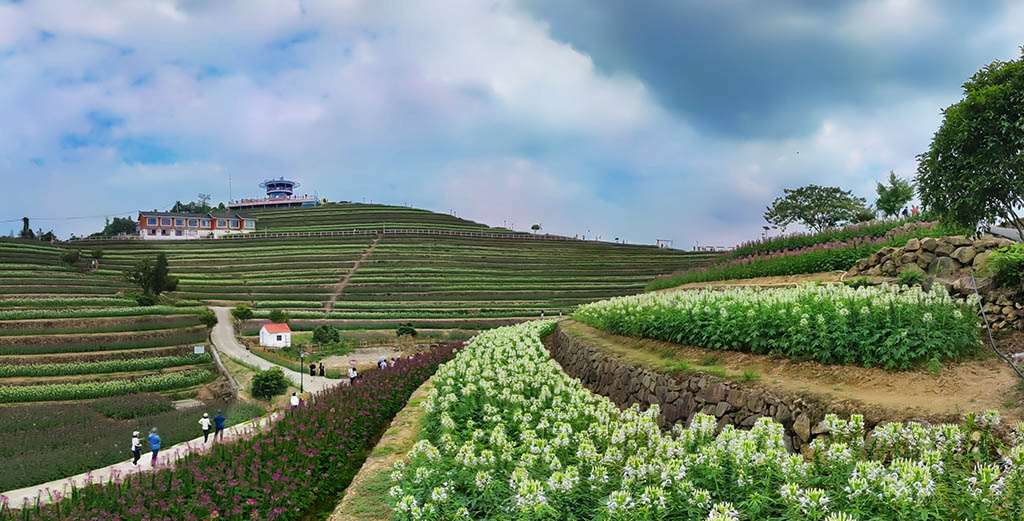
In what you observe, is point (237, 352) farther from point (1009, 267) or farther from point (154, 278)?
point (1009, 267)

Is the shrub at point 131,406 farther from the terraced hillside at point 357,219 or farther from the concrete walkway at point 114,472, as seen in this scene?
the terraced hillside at point 357,219

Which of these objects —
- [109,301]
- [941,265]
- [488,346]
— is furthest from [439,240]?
[941,265]

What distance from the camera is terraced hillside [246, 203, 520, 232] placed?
3905 inches

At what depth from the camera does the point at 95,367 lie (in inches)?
1268

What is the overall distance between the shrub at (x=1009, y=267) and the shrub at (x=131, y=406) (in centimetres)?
3153

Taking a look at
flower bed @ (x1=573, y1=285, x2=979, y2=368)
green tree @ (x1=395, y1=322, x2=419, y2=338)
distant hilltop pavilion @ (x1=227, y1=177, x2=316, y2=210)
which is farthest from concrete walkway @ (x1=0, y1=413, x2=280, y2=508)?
distant hilltop pavilion @ (x1=227, y1=177, x2=316, y2=210)

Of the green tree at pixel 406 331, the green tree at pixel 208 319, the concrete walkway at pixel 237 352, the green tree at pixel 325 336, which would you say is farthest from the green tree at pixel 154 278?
the green tree at pixel 406 331

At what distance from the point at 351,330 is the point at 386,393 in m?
30.9

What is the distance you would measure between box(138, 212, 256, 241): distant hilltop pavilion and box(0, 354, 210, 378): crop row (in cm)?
6473

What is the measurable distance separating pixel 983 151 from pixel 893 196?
1960 cm

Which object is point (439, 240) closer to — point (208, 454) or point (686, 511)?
point (208, 454)

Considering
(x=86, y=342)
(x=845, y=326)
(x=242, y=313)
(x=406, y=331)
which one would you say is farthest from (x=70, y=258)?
(x=845, y=326)

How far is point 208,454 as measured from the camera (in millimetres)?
10492

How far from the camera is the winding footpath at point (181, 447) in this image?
11661 millimetres
